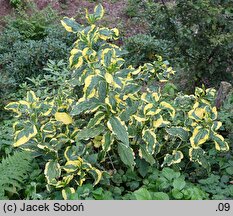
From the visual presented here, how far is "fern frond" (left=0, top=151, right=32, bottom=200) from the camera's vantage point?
305cm

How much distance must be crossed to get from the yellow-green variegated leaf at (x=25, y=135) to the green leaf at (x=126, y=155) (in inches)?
26.5

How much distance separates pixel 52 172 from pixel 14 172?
12.1 inches

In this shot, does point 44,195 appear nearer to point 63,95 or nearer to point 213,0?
point 63,95

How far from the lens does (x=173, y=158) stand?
3.32m

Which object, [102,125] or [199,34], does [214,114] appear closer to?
[102,125]

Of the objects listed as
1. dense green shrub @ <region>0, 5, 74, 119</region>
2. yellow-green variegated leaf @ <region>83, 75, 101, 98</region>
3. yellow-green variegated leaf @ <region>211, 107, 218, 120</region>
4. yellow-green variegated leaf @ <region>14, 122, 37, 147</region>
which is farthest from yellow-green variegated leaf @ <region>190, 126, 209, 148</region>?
dense green shrub @ <region>0, 5, 74, 119</region>

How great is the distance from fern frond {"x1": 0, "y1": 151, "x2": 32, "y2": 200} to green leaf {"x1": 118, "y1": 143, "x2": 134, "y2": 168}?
78cm

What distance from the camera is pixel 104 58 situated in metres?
2.98

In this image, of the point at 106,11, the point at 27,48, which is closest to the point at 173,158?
the point at 27,48

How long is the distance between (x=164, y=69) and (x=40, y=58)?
236 cm

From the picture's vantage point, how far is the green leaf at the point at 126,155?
304 centimetres

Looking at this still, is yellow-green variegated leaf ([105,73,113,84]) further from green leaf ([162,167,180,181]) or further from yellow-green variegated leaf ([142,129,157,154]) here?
green leaf ([162,167,180,181])

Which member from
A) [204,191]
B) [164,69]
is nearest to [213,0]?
[164,69]

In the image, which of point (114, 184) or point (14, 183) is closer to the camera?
point (14, 183)
